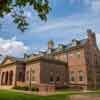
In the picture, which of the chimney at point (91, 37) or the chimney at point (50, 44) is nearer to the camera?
the chimney at point (91, 37)

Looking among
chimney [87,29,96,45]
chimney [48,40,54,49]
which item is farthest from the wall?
chimney [48,40,54,49]

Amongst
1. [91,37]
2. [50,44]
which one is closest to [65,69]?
[91,37]

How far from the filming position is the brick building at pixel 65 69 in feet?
129

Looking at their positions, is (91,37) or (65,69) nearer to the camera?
(65,69)

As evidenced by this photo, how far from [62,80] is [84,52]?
24.8ft

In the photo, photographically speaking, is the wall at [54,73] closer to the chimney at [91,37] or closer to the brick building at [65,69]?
the brick building at [65,69]

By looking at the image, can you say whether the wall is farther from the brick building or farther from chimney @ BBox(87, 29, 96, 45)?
chimney @ BBox(87, 29, 96, 45)

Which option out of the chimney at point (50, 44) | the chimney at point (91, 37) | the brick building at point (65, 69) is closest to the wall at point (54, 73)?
the brick building at point (65, 69)

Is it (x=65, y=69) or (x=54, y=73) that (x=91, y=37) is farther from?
(x=54, y=73)

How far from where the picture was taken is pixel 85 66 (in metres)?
41.1

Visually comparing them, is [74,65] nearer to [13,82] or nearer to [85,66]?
[85,66]

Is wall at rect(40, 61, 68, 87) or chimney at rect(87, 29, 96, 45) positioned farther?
chimney at rect(87, 29, 96, 45)

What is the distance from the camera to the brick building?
3944cm

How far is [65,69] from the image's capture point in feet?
144
